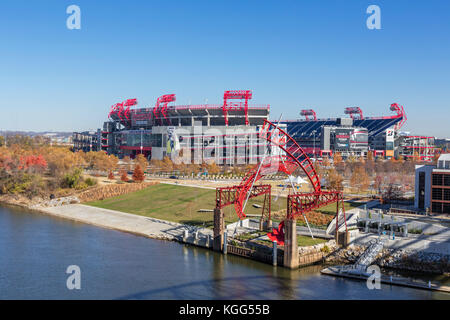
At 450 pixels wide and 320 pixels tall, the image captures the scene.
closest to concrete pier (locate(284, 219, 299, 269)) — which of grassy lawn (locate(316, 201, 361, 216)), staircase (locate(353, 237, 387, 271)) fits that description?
staircase (locate(353, 237, 387, 271))

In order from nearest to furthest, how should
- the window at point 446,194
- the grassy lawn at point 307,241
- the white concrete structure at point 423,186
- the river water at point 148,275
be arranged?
the river water at point 148,275, the grassy lawn at point 307,241, the window at point 446,194, the white concrete structure at point 423,186

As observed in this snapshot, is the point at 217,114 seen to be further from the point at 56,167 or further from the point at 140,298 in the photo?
the point at 140,298

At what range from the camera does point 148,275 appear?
3322 centimetres

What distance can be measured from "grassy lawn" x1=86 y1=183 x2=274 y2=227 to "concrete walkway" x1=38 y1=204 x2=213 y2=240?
1693 mm

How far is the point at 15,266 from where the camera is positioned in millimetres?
35125

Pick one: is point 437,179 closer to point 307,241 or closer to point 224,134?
point 307,241

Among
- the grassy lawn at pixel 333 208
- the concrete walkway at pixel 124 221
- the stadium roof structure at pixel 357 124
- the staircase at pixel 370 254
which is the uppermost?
the stadium roof structure at pixel 357 124

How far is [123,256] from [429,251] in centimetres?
2471

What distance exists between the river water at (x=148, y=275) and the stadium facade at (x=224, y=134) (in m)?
48.9

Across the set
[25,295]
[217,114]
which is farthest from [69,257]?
[217,114]

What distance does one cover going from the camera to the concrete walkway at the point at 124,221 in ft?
154

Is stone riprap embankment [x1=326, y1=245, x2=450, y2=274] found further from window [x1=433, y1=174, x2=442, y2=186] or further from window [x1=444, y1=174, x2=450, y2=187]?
window [x1=433, y1=174, x2=442, y2=186]

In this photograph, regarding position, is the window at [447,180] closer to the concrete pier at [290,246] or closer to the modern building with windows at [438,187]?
the modern building with windows at [438,187]

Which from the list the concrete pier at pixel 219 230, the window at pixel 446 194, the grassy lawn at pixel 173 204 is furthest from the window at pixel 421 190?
the concrete pier at pixel 219 230
